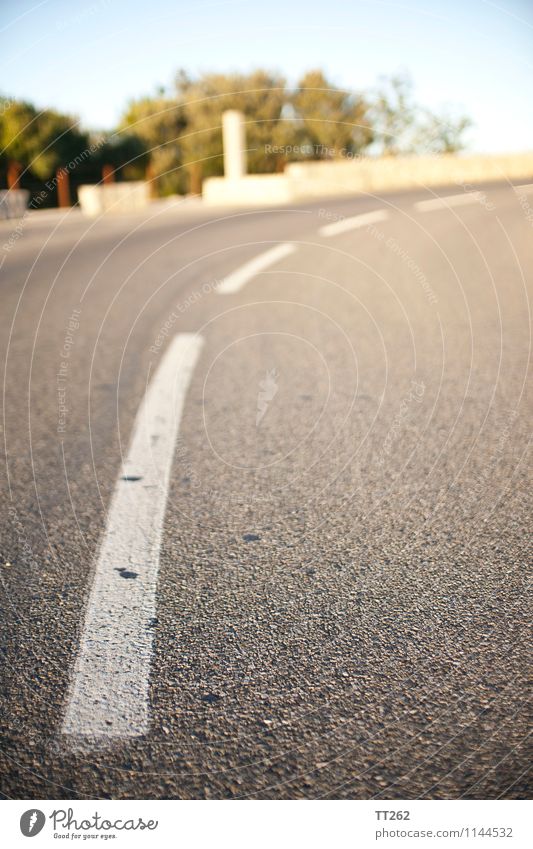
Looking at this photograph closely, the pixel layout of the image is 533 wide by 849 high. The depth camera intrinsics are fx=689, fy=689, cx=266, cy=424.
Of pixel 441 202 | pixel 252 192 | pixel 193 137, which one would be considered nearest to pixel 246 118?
pixel 193 137

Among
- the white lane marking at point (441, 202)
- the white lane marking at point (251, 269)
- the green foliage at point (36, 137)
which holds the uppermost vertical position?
the green foliage at point (36, 137)

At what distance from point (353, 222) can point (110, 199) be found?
40.4ft

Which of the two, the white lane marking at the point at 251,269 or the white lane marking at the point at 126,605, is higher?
the white lane marking at the point at 251,269

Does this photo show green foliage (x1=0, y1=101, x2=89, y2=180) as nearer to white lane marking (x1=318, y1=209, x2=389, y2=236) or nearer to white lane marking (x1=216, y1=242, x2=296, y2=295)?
white lane marking (x1=318, y1=209, x2=389, y2=236)

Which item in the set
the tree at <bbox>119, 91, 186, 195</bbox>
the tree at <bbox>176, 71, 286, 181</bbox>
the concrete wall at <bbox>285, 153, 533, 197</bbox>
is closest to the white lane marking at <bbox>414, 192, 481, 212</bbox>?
the concrete wall at <bbox>285, 153, 533, 197</bbox>

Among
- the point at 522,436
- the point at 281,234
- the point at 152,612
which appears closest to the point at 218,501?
the point at 152,612

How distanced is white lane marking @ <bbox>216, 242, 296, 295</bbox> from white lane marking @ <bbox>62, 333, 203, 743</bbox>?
14.1 ft

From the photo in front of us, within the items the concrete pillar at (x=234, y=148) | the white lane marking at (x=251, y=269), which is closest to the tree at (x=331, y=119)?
the concrete pillar at (x=234, y=148)

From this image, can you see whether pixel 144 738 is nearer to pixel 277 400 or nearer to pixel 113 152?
pixel 277 400

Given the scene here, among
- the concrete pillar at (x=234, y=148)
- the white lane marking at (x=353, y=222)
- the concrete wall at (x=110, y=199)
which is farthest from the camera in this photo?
the concrete pillar at (x=234, y=148)

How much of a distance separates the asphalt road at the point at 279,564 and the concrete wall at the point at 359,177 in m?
19.2

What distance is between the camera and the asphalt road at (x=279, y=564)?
→ 1.70 m

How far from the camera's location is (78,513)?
9.62 feet

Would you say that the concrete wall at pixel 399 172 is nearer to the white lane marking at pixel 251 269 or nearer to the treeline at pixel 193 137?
the treeline at pixel 193 137
